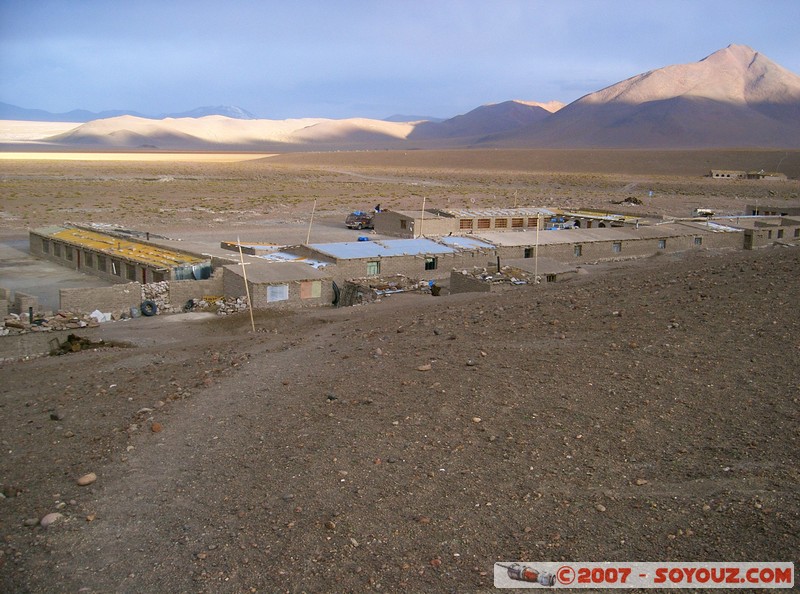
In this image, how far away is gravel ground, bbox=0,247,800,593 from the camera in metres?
5.98

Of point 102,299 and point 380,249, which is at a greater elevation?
point 380,249

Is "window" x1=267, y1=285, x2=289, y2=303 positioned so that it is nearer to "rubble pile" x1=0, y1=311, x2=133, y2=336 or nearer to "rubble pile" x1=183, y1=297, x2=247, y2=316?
"rubble pile" x1=183, y1=297, x2=247, y2=316

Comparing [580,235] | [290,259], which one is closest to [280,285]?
[290,259]

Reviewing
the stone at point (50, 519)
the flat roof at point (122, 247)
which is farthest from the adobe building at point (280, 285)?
the stone at point (50, 519)

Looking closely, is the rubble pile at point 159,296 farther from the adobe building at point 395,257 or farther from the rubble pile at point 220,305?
the adobe building at point 395,257

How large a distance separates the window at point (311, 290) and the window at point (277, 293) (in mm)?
501

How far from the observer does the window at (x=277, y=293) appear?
68.5ft

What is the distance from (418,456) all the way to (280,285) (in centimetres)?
1394

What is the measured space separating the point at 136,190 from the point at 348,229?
3353 cm

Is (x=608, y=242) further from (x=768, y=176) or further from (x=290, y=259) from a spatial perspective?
(x=768, y=176)

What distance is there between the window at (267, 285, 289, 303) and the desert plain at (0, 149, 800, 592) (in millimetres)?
5205

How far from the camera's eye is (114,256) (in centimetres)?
2539

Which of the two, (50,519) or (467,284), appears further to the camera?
(467,284)

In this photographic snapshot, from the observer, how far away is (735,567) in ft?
18.6
